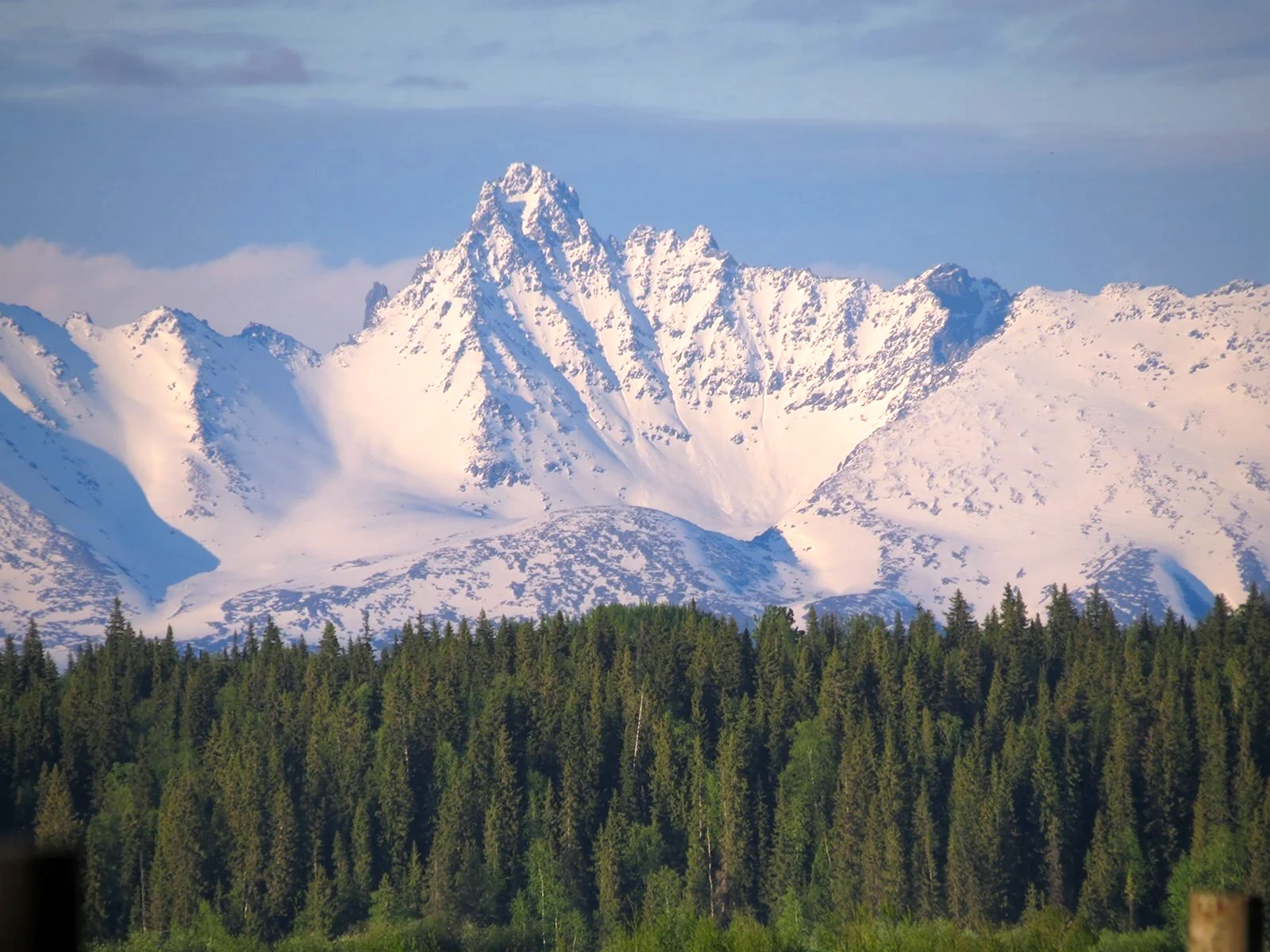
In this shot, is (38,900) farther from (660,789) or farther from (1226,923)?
(660,789)

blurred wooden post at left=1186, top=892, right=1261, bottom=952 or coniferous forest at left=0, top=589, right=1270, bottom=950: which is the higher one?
coniferous forest at left=0, top=589, right=1270, bottom=950

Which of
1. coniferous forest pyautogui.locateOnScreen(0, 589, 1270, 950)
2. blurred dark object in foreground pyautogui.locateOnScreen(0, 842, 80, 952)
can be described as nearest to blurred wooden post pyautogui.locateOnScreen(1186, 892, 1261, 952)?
blurred dark object in foreground pyautogui.locateOnScreen(0, 842, 80, 952)

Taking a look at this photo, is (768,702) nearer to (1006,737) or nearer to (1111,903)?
(1006,737)

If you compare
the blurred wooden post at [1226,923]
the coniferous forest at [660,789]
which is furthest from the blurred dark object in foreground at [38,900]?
the coniferous forest at [660,789]

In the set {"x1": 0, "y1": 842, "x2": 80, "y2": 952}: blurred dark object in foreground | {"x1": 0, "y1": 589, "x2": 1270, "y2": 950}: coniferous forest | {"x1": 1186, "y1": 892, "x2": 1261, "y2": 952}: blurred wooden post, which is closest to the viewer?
{"x1": 0, "y1": 842, "x2": 80, "y2": 952}: blurred dark object in foreground

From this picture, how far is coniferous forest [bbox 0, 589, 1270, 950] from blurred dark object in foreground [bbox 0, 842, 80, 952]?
325 ft

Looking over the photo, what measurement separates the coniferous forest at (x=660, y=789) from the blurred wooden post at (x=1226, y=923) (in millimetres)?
98646

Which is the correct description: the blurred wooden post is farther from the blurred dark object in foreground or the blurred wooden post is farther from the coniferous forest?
the coniferous forest

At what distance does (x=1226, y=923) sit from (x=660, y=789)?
141355 millimetres

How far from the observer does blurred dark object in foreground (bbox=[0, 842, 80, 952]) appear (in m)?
10.1

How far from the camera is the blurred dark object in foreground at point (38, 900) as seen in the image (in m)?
10.1

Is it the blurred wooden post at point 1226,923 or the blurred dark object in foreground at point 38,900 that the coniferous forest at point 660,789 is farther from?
the blurred dark object in foreground at point 38,900

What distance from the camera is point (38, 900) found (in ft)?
33.7

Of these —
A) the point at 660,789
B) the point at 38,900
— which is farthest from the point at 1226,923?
the point at 660,789
